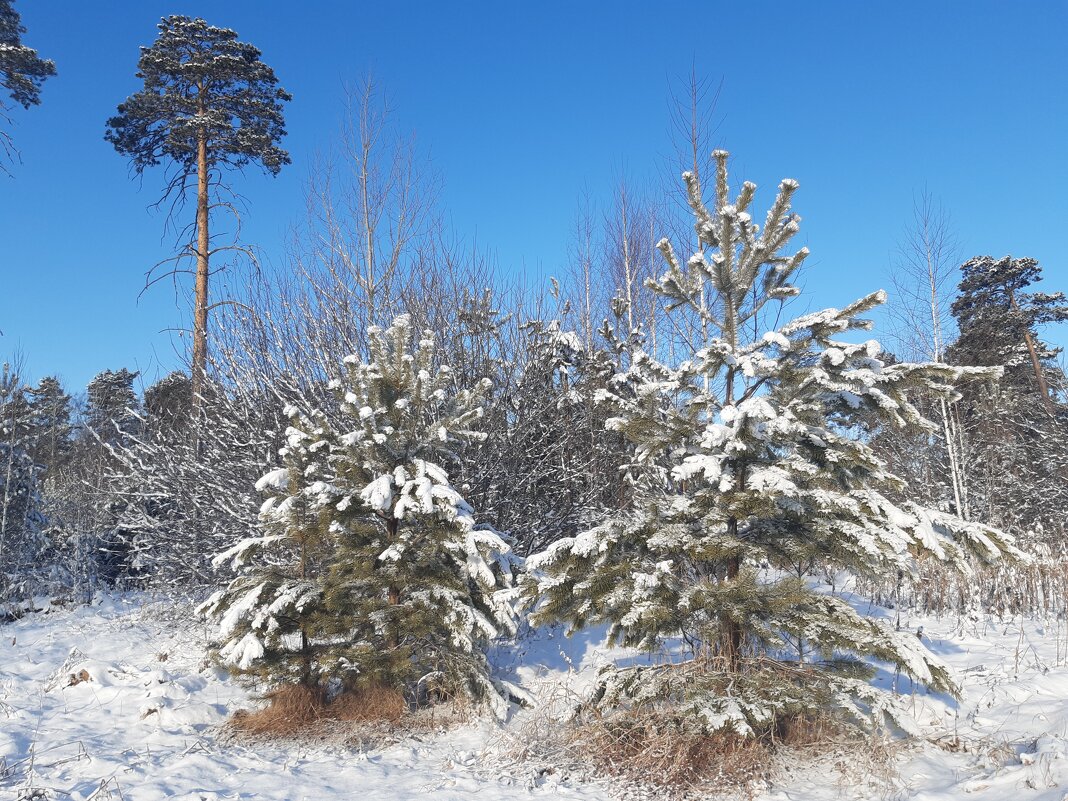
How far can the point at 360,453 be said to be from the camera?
5953 millimetres

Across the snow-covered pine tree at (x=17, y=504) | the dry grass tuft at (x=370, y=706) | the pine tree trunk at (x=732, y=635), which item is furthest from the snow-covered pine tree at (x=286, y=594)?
the snow-covered pine tree at (x=17, y=504)

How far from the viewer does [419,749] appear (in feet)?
16.1

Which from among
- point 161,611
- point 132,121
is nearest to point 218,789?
point 161,611

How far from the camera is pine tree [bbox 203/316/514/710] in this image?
5438 mm

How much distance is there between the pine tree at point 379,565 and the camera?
5438 millimetres

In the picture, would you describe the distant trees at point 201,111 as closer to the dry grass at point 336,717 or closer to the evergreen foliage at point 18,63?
the evergreen foliage at point 18,63

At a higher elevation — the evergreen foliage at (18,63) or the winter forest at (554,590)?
the evergreen foliage at (18,63)

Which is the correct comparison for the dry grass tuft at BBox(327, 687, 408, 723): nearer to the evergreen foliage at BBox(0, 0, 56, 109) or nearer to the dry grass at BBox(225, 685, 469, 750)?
the dry grass at BBox(225, 685, 469, 750)

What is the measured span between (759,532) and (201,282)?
11.4 metres

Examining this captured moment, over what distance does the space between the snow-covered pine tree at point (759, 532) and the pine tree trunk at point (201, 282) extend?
7.41 meters

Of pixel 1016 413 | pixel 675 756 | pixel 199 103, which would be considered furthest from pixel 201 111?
pixel 1016 413

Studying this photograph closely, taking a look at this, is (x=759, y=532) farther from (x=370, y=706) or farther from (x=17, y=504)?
(x=17, y=504)

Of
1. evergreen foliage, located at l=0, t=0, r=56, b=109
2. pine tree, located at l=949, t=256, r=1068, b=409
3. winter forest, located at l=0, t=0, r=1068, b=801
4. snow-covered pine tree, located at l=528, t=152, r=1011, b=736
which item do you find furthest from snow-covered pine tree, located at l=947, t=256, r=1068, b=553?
evergreen foliage, located at l=0, t=0, r=56, b=109

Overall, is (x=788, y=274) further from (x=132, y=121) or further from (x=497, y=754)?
(x=132, y=121)
